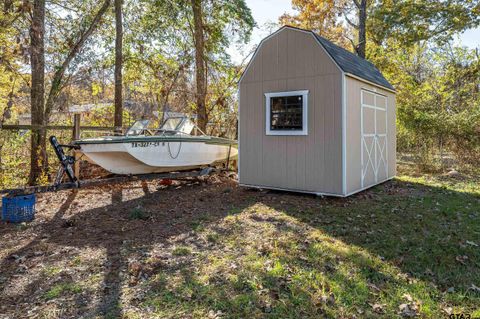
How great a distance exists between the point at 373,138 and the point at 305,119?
7.90 feet

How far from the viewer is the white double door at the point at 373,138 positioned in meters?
7.80

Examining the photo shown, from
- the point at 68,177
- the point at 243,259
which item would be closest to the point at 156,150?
the point at 68,177

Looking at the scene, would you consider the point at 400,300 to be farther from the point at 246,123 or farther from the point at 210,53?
the point at 210,53

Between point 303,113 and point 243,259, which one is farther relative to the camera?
point 303,113

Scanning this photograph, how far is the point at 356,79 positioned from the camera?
23.8 ft

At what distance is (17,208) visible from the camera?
535cm

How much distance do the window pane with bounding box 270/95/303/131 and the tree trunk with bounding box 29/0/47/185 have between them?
528 cm

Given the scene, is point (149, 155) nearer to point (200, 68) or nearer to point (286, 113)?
point (286, 113)

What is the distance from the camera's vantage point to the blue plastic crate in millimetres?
5289

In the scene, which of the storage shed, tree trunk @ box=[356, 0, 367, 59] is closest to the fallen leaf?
the storage shed

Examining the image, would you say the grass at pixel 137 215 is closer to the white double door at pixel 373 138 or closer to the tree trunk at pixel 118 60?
the white double door at pixel 373 138

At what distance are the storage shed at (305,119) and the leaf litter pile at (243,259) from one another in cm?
76

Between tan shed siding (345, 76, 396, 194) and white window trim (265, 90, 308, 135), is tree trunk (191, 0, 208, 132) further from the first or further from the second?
tan shed siding (345, 76, 396, 194)

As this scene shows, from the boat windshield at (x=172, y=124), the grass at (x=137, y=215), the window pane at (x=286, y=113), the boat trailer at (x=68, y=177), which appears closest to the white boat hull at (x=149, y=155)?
the boat trailer at (x=68, y=177)
